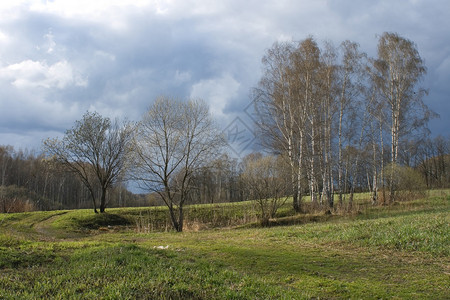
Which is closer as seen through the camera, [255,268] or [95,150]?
[255,268]

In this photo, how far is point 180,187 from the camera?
19938mm

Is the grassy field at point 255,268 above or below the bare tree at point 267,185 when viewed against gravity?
below

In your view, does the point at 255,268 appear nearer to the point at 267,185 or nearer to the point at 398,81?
the point at 267,185

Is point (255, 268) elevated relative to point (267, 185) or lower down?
lower down

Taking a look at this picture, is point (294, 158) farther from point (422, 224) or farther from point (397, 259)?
point (397, 259)

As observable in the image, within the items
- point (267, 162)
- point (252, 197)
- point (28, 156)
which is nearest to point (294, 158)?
point (267, 162)

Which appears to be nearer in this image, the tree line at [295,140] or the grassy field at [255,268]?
the grassy field at [255,268]

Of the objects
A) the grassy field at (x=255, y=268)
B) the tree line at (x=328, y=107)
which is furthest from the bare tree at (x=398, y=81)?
the grassy field at (x=255, y=268)

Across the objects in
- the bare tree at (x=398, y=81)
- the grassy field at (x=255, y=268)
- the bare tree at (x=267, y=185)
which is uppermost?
the bare tree at (x=398, y=81)

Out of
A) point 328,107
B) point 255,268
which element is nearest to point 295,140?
point 328,107

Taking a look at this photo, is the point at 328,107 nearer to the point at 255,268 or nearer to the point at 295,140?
the point at 295,140

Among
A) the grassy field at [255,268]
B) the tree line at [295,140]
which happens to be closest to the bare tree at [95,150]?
the tree line at [295,140]

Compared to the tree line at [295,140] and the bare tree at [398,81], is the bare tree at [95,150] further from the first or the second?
the bare tree at [398,81]

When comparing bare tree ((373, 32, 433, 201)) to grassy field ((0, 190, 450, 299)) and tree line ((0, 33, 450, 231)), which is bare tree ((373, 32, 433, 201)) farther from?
grassy field ((0, 190, 450, 299))
